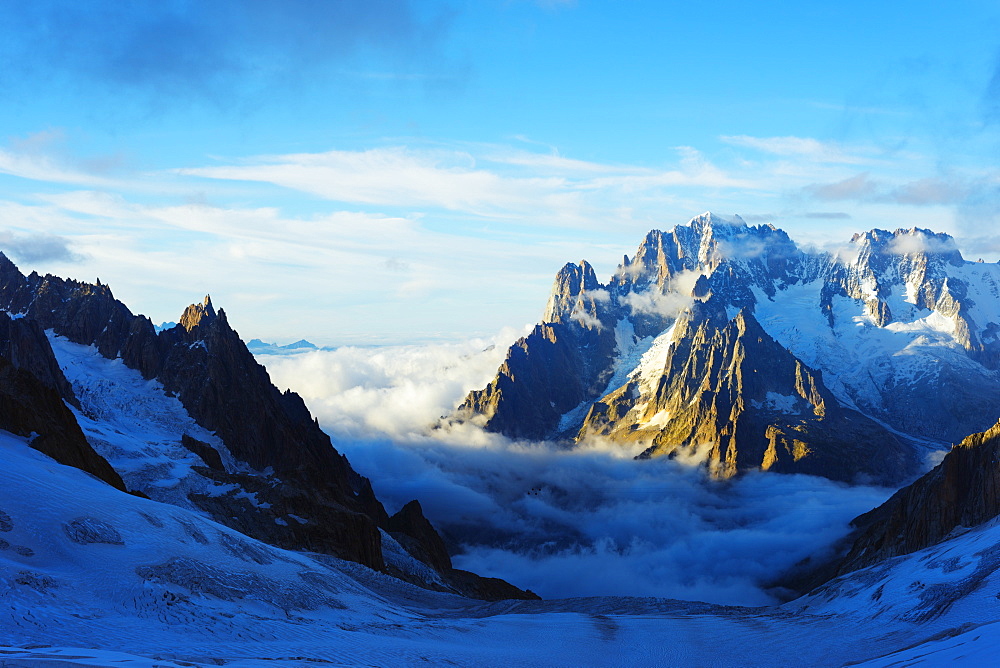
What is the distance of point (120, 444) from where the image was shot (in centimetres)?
15362

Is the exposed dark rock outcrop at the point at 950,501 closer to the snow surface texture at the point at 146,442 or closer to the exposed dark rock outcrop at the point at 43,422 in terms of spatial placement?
the snow surface texture at the point at 146,442

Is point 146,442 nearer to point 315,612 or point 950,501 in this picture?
point 315,612

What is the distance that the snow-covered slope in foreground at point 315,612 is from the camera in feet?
176

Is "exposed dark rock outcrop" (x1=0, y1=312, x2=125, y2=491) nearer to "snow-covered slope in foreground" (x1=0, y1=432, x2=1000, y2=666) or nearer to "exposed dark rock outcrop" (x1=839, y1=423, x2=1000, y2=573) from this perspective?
"snow-covered slope in foreground" (x1=0, y1=432, x2=1000, y2=666)

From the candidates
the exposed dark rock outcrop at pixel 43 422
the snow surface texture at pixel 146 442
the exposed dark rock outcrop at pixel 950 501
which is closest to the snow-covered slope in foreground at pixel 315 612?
the exposed dark rock outcrop at pixel 43 422

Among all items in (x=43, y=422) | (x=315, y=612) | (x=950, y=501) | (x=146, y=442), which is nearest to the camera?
(x=315, y=612)

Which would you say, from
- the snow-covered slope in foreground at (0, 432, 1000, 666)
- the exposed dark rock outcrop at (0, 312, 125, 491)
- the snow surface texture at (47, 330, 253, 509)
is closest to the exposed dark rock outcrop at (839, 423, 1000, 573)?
the snow-covered slope in foreground at (0, 432, 1000, 666)

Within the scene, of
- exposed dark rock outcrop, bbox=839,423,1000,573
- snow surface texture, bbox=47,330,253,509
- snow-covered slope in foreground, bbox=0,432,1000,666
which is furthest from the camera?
snow surface texture, bbox=47,330,253,509

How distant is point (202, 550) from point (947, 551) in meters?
Answer: 92.6

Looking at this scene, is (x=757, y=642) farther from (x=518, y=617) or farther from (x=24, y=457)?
(x=24, y=457)

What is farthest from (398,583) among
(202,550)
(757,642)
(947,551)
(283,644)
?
(947,551)

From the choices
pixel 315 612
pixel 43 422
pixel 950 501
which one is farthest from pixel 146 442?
pixel 950 501

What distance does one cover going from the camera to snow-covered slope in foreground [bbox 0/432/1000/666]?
176 feet

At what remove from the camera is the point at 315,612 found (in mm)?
79938
